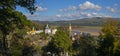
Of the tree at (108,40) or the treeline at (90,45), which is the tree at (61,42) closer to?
the treeline at (90,45)

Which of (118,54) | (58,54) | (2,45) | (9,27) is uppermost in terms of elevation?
(9,27)

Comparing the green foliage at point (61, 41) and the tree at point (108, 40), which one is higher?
the tree at point (108, 40)

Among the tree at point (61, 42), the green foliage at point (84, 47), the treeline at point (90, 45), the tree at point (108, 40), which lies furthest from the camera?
the tree at point (61, 42)

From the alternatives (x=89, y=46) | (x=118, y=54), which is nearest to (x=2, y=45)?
(x=118, y=54)

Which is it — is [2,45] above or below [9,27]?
below

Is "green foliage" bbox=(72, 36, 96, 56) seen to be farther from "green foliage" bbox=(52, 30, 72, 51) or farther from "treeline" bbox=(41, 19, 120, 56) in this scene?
"green foliage" bbox=(52, 30, 72, 51)

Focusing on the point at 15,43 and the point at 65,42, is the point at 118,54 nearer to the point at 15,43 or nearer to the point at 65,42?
the point at 15,43

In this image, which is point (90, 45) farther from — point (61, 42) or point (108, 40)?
point (108, 40)

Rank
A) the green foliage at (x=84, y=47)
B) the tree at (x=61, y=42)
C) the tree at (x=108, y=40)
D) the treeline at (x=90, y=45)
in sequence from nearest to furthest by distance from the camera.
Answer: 1. the tree at (x=108, y=40)
2. the treeline at (x=90, y=45)
3. the green foliage at (x=84, y=47)
4. the tree at (x=61, y=42)

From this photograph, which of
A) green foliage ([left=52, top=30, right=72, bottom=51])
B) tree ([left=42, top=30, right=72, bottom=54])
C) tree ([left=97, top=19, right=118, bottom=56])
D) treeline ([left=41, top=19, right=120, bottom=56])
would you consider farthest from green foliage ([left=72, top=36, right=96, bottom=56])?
tree ([left=97, top=19, right=118, bottom=56])

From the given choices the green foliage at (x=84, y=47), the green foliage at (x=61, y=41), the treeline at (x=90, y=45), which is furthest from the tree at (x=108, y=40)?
the green foliage at (x=61, y=41)

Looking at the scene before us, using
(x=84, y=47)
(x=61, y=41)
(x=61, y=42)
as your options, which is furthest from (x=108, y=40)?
(x=61, y=42)
